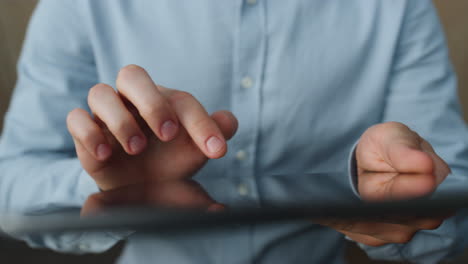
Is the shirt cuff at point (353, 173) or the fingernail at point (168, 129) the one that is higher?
the fingernail at point (168, 129)

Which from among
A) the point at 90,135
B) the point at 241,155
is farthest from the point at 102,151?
the point at 241,155

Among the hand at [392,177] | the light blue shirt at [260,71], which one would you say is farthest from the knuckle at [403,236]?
the light blue shirt at [260,71]

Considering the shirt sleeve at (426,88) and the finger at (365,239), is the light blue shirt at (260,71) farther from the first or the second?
the finger at (365,239)

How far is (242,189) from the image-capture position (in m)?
0.10

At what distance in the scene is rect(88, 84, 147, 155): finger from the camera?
0.11 meters

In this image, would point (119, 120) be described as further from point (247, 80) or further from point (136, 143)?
point (247, 80)

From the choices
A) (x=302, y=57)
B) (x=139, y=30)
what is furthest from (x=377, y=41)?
(x=139, y=30)

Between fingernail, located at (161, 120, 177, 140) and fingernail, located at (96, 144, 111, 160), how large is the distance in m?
0.02

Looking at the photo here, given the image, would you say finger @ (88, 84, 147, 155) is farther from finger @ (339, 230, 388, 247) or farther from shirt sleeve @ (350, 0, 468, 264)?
shirt sleeve @ (350, 0, 468, 264)

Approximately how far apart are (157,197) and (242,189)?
3 centimetres

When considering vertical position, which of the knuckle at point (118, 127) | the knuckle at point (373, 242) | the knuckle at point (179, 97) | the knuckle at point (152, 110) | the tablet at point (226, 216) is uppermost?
the tablet at point (226, 216)

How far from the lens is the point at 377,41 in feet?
0.74

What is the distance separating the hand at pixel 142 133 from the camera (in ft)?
0.36

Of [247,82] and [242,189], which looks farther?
[247,82]
